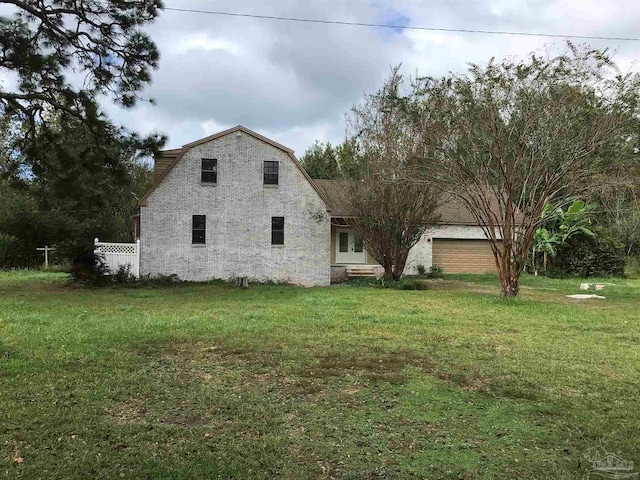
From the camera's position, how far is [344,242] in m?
24.2

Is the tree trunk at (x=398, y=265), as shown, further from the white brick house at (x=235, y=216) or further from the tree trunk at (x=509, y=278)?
the tree trunk at (x=509, y=278)

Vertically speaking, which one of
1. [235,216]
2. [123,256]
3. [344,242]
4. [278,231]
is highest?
[235,216]

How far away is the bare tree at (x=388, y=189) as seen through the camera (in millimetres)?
17750

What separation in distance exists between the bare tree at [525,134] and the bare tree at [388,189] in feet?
10.1

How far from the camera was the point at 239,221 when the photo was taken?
19781 millimetres

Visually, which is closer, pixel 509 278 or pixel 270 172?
pixel 509 278

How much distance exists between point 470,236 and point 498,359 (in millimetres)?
19017

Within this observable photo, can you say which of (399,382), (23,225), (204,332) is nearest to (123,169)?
(204,332)

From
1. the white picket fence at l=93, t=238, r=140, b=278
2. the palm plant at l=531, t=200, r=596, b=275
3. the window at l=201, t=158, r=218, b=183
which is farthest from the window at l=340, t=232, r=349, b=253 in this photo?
the white picket fence at l=93, t=238, r=140, b=278

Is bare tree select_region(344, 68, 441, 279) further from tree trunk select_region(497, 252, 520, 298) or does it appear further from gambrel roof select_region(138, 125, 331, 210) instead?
tree trunk select_region(497, 252, 520, 298)

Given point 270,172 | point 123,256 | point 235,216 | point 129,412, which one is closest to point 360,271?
point 270,172

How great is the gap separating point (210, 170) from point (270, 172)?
2289mm

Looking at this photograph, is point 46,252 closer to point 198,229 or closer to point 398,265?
point 198,229

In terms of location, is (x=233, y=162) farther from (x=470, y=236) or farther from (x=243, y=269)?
(x=470, y=236)
